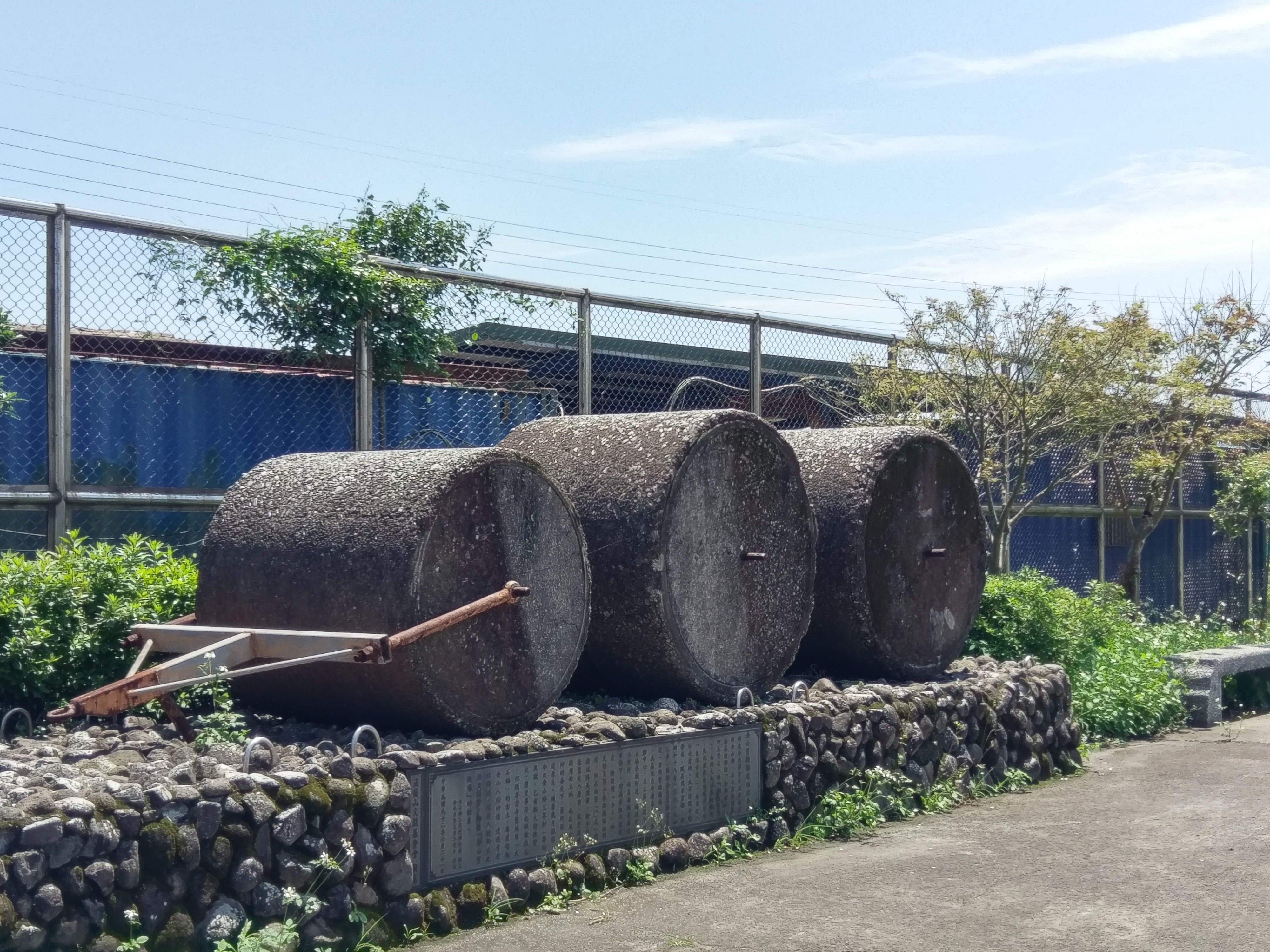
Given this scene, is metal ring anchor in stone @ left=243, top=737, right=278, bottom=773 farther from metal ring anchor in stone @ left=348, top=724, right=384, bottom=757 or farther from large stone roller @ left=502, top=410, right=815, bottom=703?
large stone roller @ left=502, top=410, right=815, bottom=703

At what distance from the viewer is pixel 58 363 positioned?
7.02 metres

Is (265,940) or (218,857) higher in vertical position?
(218,857)

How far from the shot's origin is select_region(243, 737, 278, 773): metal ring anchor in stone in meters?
4.94

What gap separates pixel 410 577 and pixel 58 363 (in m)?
2.54

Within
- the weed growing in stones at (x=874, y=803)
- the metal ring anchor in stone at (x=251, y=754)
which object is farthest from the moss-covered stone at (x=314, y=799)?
the weed growing in stones at (x=874, y=803)

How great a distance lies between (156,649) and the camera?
Result: 597 cm

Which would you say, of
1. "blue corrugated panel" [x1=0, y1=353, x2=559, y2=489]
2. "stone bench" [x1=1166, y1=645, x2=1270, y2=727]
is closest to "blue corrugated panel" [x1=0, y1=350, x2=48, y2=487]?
"blue corrugated panel" [x1=0, y1=353, x2=559, y2=489]

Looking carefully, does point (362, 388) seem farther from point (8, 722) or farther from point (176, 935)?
point (176, 935)

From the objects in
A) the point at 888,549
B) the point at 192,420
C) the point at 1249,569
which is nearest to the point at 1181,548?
the point at 1249,569

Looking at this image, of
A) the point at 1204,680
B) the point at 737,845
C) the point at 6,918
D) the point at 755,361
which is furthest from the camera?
the point at 1204,680

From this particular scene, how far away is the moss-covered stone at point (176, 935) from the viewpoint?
433 cm

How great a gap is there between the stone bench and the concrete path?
354 cm

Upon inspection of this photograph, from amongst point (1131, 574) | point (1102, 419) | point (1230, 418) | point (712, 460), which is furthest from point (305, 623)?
point (1230, 418)

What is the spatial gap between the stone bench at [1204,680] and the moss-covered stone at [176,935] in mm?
9169
